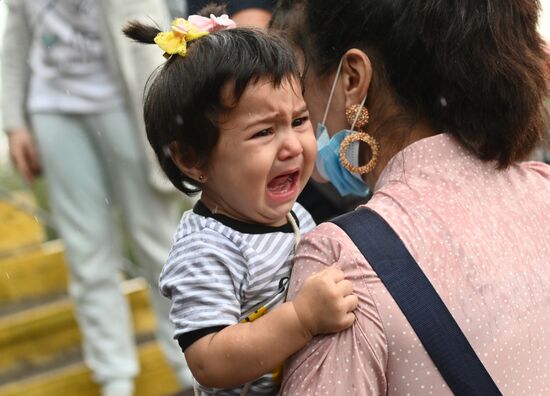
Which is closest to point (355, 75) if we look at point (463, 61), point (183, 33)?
point (463, 61)

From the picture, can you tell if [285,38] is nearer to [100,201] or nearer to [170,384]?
[100,201]

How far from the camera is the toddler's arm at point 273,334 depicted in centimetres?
146

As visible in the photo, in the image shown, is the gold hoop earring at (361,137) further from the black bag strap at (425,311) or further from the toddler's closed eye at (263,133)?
the black bag strap at (425,311)

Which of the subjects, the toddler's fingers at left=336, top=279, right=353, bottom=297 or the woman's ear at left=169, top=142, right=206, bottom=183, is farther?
the woman's ear at left=169, top=142, right=206, bottom=183

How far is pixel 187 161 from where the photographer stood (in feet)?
6.05

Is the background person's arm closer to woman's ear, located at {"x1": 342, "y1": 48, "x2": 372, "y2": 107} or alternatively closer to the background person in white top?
the background person in white top

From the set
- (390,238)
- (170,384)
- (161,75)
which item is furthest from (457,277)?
(170,384)

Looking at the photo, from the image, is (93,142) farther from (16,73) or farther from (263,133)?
(263,133)

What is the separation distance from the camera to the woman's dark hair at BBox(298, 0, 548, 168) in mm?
1601

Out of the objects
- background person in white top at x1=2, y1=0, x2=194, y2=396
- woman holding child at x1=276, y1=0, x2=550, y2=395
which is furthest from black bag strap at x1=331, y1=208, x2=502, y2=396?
background person in white top at x1=2, y1=0, x2=194, y2=396

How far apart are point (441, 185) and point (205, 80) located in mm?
463

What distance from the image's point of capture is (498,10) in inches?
63.6

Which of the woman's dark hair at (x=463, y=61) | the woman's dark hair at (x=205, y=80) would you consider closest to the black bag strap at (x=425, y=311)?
the woman's dark hair at (x=463, y=61)

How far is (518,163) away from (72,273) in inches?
117
